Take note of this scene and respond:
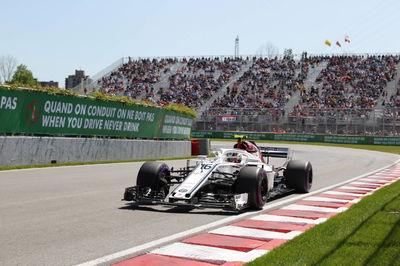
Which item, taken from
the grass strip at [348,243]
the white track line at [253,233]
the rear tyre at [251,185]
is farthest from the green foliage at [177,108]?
the white track line at [253,233]

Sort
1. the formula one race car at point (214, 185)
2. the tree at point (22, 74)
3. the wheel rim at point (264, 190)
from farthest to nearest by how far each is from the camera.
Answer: the tree at point (22, 74), the wheel rim at point (264, 190), the formula one race car at point (214, 185)

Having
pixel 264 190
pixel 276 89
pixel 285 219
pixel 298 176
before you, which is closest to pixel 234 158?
pixel 264 190

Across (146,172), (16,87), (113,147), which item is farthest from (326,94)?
(146,172)

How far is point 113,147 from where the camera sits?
67.1 feet

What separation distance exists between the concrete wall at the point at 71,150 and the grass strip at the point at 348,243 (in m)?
10.6

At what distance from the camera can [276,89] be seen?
56062mm

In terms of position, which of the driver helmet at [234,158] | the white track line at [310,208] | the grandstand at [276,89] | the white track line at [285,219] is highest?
the grandstand at [276,89]

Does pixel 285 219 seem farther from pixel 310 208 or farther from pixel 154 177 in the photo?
pixel 154 177

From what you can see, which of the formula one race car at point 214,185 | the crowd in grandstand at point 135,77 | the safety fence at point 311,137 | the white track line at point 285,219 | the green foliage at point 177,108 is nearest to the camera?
the white track line at point 285,219

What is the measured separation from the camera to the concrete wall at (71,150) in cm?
1540

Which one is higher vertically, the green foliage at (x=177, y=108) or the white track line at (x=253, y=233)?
the green foliage at (x=177, y=108)

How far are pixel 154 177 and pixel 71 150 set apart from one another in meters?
9.40

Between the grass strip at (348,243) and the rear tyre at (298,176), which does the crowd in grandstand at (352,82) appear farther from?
the grass strip at (348,243)

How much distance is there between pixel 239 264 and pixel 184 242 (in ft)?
3.81
